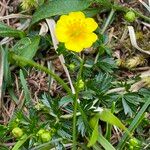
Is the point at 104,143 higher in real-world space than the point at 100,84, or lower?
lower

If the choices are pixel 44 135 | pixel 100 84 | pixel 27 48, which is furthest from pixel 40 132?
pixel 27 48

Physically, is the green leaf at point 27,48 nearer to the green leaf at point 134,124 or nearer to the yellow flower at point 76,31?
the yellow flower at point 76,31

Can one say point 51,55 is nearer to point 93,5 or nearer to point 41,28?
point 41,28

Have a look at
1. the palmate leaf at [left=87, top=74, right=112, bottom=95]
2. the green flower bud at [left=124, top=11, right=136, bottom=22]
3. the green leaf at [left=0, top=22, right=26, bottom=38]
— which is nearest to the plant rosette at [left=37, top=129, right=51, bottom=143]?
the palmate leaf at [left=87, top=74, right=112, bottom=95]

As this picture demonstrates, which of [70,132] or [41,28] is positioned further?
[41,28]

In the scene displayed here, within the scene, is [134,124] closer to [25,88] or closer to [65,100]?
[65,100]

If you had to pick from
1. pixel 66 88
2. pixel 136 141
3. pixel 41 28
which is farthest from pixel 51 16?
pixel 136 141
